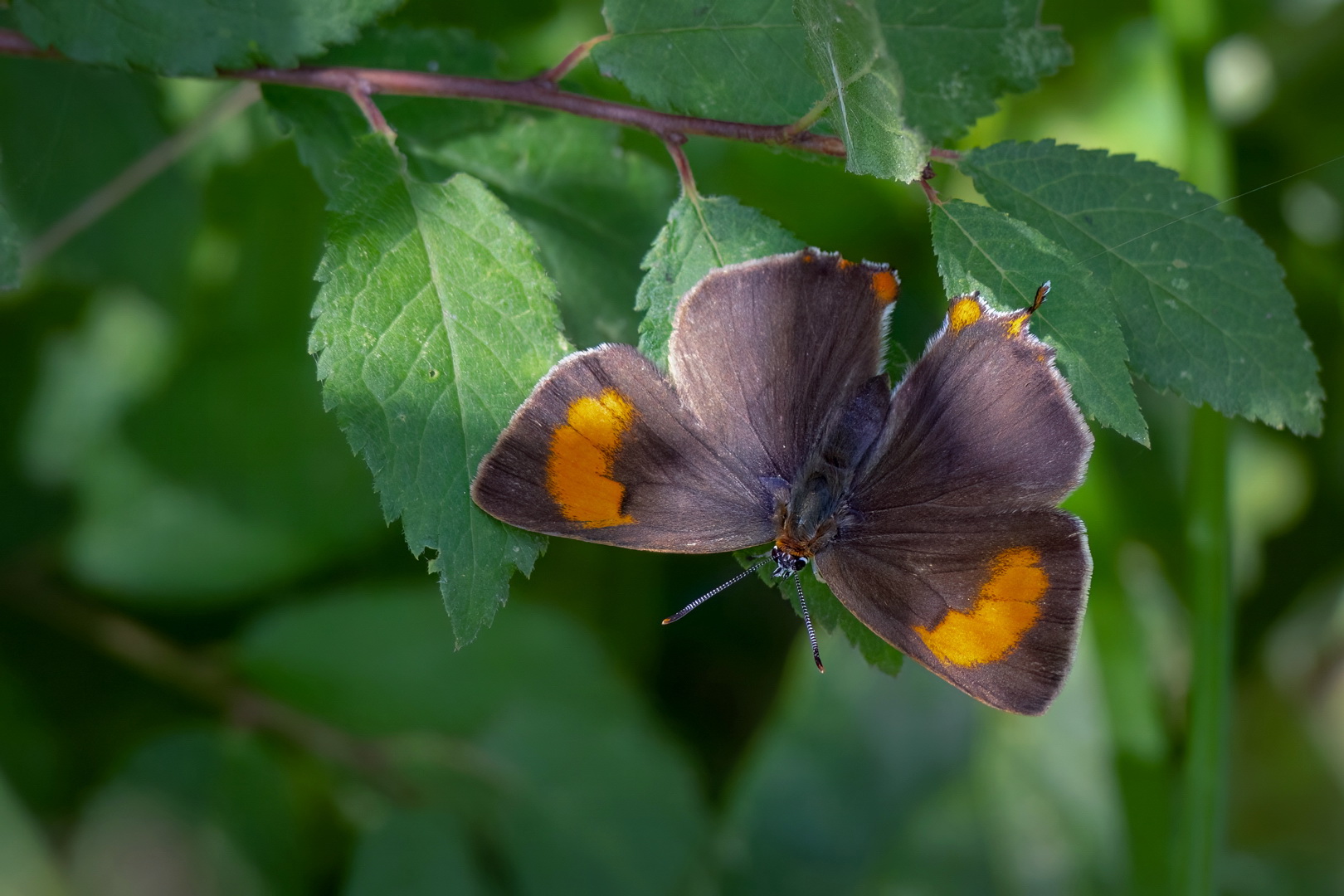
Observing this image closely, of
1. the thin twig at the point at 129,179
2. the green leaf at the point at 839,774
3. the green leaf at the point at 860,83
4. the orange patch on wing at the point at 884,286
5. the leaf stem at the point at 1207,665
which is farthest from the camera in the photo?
the green leaf at the point at 839,774

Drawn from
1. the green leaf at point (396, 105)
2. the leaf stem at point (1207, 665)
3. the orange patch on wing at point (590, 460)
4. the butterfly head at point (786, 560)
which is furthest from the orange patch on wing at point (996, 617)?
the green leaf at point (396, 105)

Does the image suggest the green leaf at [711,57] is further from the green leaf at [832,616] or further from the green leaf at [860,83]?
the green leaf at [832,616]

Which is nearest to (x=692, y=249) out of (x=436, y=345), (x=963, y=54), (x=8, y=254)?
(x=436, y=345)

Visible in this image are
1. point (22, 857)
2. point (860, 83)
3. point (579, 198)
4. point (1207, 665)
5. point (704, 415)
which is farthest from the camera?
point (22, 857)

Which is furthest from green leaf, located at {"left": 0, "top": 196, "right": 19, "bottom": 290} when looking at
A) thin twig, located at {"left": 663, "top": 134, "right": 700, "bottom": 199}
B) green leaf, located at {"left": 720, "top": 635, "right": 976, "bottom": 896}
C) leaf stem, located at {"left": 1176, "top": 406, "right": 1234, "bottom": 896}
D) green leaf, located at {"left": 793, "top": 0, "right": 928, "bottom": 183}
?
leaf stem, located at {"left": 1176, "top": 406, "right": 1234, "bottom": 896}

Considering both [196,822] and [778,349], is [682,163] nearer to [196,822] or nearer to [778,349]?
[778,349]

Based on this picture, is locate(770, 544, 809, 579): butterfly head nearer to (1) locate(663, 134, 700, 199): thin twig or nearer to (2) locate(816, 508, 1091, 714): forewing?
(2) locate(816, 508, 1091, 714): forewing

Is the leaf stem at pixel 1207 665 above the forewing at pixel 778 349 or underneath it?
underneath

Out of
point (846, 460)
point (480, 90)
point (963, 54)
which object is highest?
point (480, 90)
